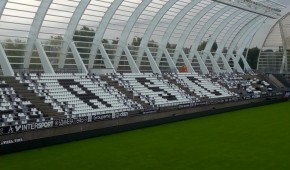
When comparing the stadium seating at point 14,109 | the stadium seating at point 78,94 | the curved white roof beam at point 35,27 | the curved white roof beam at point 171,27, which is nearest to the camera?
the stadium seating at point 14,109

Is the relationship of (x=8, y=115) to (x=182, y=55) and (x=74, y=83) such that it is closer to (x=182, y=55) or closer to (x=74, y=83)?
(x=74, y=83)

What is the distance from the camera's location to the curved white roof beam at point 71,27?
30.5 m

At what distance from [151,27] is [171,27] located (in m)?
3.18

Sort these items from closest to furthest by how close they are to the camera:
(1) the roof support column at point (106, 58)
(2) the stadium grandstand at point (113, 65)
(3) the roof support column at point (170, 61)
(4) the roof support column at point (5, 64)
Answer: (2) the stadium grandstand at point (113, 65), (4) the roof support column at point (5, 64), (1) the roof support column at point (106, 58), (3) the roof support column at point (170, 61)

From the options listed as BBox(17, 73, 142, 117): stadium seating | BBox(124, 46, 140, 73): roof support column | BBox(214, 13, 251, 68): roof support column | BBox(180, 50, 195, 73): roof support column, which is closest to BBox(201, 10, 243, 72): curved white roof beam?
BBox(214, 13, 251, 68): roof support column

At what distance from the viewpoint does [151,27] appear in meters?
39.5

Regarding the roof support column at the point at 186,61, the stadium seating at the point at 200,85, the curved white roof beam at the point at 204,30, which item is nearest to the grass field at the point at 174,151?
the stadium seating at the point at 200,85

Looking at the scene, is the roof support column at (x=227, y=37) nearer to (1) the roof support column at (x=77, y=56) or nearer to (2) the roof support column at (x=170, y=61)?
(2) the roof support column at (x=170, y=61)

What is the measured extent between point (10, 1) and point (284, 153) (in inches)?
803

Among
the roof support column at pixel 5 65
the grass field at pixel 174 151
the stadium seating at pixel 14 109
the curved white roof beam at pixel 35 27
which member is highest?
the curved white roof beam at pixel 35 27

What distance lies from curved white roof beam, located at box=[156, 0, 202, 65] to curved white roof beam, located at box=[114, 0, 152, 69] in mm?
5719

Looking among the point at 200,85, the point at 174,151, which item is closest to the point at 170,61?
the point at 200,85

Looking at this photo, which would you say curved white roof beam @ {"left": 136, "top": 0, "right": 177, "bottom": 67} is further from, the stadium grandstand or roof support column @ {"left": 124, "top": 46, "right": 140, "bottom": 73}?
roof support column @ {"left": 124, "top": 46, "right": 140, "bottom": 73}

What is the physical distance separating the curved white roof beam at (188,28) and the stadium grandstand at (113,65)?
116 mm
